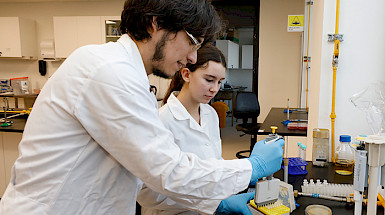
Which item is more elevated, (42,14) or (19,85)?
(42,14)

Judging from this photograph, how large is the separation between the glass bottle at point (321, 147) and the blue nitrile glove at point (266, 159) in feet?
2.40

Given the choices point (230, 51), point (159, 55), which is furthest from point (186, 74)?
point (230, 51)

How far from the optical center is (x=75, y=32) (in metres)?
5.64

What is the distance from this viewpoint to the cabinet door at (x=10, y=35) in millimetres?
5594

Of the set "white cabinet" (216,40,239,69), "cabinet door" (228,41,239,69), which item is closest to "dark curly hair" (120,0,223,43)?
"white cabinet" (216,40,239,69)

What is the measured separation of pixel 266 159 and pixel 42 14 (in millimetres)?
6344

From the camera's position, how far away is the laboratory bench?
1.14 m

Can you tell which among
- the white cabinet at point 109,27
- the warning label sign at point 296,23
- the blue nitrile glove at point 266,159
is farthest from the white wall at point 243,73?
the blue nitrile glove at point 266,159

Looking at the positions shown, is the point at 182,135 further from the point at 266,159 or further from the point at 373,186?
the point at 373,186

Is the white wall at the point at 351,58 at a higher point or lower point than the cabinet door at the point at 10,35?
lower

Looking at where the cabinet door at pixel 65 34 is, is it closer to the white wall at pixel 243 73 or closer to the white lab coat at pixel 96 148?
the white wall at pixel 243 73

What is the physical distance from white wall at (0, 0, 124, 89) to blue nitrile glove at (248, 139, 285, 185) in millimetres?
5492

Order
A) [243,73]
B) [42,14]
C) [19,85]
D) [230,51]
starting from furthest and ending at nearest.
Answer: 1. [243,73]
2. [230,51]
3. [42,14]
4. [19,85]

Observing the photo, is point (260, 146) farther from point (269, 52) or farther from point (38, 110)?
point (269, 52)
